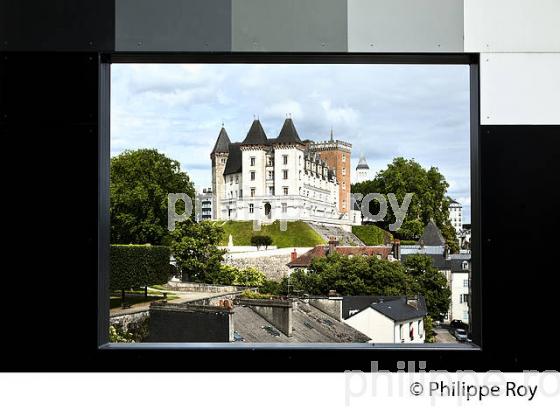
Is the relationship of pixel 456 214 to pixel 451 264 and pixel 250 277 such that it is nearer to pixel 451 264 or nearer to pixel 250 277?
pixel 451 264

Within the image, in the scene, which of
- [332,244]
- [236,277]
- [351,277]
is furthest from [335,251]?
[236,277]

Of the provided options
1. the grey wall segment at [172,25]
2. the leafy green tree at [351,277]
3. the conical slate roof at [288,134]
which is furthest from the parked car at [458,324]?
the grey wall segment at [172,25]

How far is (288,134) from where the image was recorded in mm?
3896

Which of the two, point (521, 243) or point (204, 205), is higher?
point (204, 205)

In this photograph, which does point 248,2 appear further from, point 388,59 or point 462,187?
point 462,187

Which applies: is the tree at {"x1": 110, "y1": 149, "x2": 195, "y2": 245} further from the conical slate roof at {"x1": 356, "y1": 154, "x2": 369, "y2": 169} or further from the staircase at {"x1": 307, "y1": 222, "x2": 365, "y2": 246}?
the conical slate roof at {"x1": 356, "y1": 154, "x2": 369, "y2": 169}

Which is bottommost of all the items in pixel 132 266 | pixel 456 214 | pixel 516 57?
pixel 132 266

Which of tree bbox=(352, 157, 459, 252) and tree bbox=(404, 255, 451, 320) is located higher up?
tree bbox=(352, 157, 459, 252)

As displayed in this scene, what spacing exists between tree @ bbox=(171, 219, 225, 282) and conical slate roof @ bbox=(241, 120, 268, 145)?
61 centimetres

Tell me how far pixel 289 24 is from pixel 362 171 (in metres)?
1.07

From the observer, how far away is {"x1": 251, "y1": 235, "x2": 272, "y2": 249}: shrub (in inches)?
150

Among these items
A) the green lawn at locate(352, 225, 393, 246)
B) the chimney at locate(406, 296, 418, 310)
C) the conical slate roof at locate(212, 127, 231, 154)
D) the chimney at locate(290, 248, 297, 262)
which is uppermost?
the conical slate roof at locate(212, 127, 231, 154)

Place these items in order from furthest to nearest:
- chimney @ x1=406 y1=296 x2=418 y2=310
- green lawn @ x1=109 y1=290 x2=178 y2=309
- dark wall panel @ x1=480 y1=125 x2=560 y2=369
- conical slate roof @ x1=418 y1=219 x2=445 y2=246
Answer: conical slate roof @ x1=418 y1=219 x2=445 y2=246 → chimney @ x1=406 y1=296 x2=418 y2=310 → green lawn @ x1=109 y1=290 x2=178 y2=309 → dark wall panel @ x1=480 y1=125 x2=560 y2=369

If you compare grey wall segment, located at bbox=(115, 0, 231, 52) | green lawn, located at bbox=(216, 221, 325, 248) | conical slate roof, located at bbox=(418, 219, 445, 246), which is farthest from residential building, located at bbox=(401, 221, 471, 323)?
grey wall segment, located at bbox=(115, 0, 231, 52)
